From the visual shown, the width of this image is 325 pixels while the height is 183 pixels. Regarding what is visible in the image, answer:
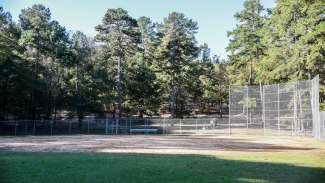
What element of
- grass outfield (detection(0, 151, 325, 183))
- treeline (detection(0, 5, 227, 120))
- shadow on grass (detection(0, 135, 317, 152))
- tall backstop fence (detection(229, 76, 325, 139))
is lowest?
shadow on grass (detection(0, 135, 317, 152))

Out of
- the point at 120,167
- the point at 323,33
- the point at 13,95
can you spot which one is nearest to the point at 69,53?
the point at 13,95

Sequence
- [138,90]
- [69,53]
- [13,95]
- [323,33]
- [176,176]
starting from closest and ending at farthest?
[176,176]
[323,33]
[13,95]
[69,53]
[138,90]

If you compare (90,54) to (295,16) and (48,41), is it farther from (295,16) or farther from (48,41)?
(295,16)

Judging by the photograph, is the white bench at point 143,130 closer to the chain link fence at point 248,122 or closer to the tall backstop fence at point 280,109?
the chain link fence at point 248,122

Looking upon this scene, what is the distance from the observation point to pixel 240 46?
53594 millimetres

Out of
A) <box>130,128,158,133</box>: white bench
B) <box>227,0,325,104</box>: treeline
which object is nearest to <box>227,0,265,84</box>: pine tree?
<box>227,0,325,104</box>: treeline

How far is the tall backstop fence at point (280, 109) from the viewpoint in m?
28.3

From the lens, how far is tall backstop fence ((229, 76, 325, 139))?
92.7 ft

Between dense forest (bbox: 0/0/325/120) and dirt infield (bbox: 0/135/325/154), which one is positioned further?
dense forest (bbox: 0/0/325/120)

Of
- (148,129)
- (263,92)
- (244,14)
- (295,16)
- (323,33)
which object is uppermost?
(244,14)

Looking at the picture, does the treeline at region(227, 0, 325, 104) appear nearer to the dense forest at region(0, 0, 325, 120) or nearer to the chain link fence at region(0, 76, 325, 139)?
the dense forest at region(0, 0, 325, 120)

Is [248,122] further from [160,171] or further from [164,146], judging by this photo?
[160,171]

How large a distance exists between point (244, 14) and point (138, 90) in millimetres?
17441

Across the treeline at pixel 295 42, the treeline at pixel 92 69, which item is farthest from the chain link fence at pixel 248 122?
the treeline at pixel 92 69
